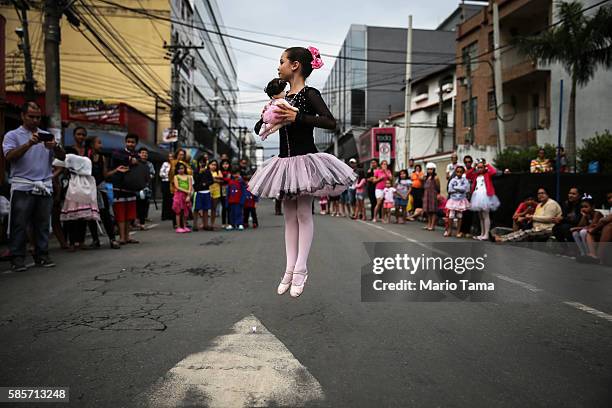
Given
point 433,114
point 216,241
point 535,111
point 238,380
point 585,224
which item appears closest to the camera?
point 238,380

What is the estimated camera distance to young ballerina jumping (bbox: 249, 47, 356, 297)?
12.4 feet

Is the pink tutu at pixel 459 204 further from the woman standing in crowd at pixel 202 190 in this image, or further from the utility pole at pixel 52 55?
the utility pole at pixel 52 55

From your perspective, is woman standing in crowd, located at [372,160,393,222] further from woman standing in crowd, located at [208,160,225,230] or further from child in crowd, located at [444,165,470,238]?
woman standing in crowd, located at [208,160,225,230]

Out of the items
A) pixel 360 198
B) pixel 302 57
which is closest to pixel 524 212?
pixel 360 198

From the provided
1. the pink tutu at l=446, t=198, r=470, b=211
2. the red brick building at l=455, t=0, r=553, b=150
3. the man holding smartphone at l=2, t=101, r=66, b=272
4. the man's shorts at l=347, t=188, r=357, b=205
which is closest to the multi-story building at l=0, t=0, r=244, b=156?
the red brick building at l=455, t=0, r=553, b=150

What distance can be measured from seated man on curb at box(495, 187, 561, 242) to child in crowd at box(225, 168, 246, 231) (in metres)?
6.83

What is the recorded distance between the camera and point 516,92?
28219 mm

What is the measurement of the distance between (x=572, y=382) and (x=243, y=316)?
250 centimetres

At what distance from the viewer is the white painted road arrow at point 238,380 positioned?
258 cm

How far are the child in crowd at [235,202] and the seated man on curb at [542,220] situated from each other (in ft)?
22.4

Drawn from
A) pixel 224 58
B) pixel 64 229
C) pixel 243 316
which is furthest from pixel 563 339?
pixel 224 58

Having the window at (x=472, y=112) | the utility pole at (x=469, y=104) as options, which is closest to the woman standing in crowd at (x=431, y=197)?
the utility pole at (x=469, y=104)

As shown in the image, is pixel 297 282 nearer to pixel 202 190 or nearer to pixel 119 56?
pixel 202 190

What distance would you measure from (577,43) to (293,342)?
18.5 meters
